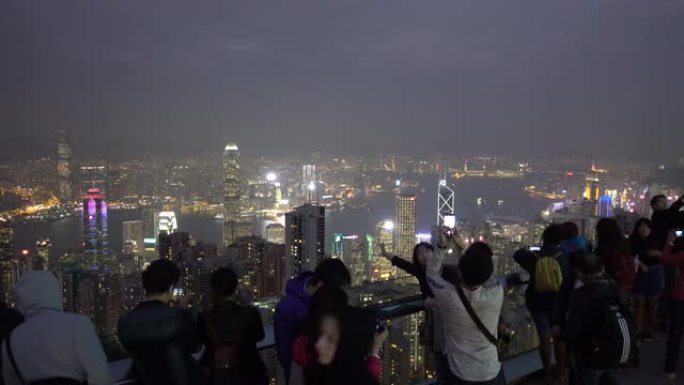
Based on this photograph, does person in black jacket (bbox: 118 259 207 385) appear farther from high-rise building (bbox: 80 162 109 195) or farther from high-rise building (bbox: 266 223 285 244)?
high-rise building (bbox: 80 162 109 195)

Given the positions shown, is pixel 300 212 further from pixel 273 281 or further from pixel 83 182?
pixel 83 182

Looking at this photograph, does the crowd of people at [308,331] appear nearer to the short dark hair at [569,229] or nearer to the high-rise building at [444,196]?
the short dark hair at [569,229]

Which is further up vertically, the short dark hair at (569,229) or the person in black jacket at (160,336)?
the short dark hair at (569,229)

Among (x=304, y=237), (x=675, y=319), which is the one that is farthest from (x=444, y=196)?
(x=675, y=319)

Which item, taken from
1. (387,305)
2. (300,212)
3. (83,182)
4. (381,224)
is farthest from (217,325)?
(381,224)

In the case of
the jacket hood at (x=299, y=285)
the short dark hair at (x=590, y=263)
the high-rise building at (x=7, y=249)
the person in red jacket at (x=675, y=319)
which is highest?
the short dark hair at (x=590, y=263)

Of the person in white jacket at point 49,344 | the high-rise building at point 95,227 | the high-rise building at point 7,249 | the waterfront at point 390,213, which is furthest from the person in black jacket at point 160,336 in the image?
the waterfront at point 390,213

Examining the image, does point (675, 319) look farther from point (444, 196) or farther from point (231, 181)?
point (231, 181)
